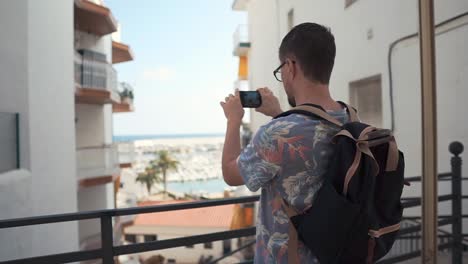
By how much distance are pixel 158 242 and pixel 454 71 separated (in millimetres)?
2199

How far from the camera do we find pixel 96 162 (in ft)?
29.3

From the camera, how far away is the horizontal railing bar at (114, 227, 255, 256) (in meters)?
1.32

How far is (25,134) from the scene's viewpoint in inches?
134

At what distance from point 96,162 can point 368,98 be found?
7.08 metres

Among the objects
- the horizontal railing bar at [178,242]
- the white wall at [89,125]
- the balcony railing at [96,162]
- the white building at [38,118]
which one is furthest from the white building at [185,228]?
the horizontal railing bar at [178,242]

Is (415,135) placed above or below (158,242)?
above

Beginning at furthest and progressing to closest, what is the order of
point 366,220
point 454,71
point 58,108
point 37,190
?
point 58,108 → point 37,190 → point 454,71 → point 366,220

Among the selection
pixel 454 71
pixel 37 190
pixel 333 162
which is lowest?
pixel 37 190

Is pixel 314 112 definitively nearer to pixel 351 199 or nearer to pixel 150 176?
pixel 351 199

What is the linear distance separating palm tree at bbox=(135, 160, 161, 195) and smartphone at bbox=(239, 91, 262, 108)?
27.3 metres

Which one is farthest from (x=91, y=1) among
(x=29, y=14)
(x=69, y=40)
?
(x=29, y=14)

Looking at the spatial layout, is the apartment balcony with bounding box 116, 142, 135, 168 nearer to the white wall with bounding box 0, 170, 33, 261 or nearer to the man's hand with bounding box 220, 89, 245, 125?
the white wall with bounding box 0, 170, 33, 261

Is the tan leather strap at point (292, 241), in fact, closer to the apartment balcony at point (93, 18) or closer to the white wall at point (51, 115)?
the white wall at point (51, 115)

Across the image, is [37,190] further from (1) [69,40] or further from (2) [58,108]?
(1) [69,40]
